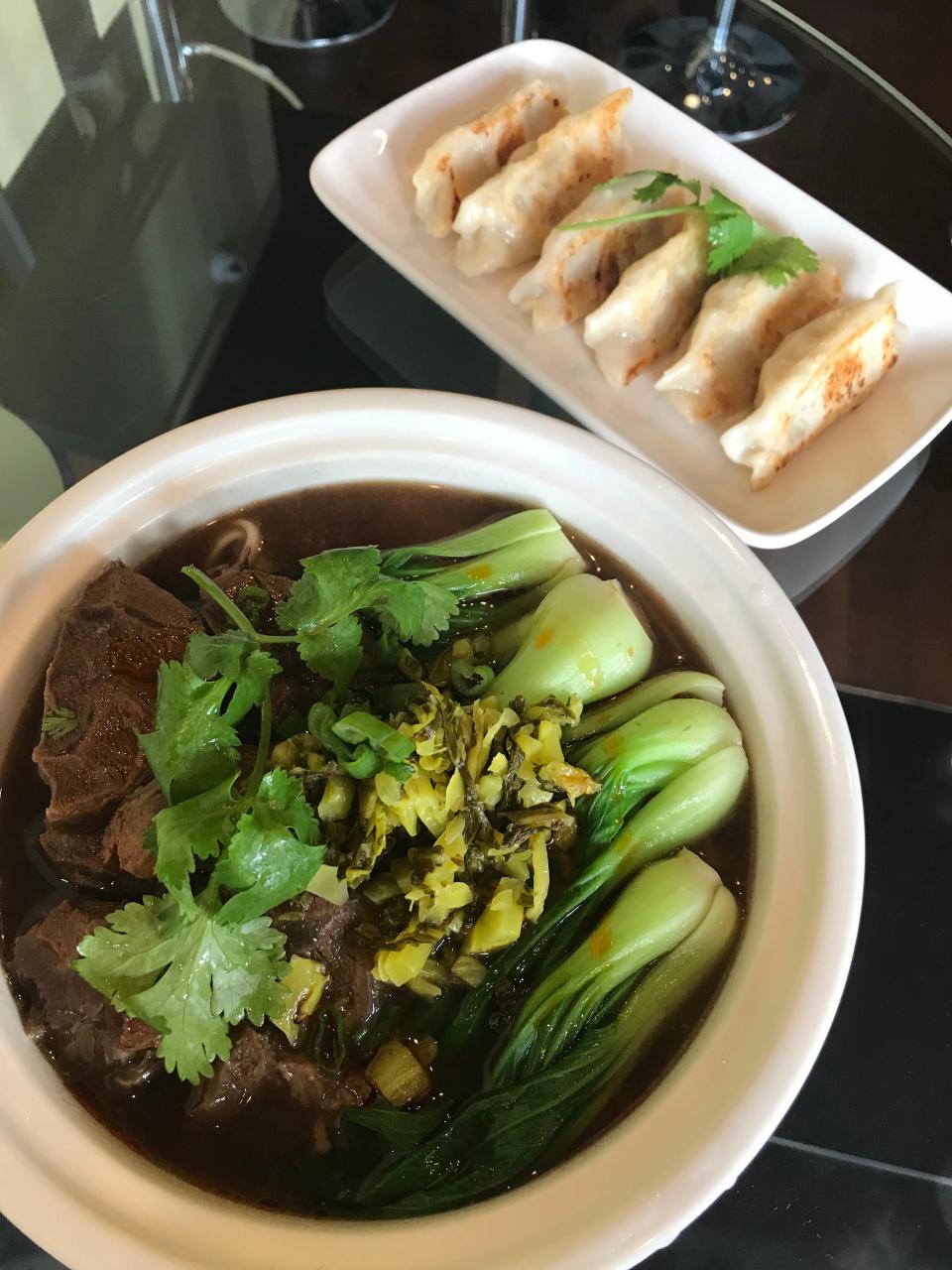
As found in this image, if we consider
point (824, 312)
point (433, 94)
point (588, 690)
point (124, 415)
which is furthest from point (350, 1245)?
point (433, 94)

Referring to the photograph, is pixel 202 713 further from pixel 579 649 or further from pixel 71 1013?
pixel 579 649

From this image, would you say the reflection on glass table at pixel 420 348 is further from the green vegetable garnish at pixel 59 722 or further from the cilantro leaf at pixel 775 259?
the green vegetable garnish at pixel 59 722

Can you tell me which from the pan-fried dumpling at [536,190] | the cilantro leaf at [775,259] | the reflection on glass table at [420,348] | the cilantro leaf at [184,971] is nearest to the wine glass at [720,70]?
the pan-fried dumpling at [536,190]

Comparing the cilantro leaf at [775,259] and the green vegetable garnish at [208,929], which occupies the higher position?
the cilantro leaf at [775,259]

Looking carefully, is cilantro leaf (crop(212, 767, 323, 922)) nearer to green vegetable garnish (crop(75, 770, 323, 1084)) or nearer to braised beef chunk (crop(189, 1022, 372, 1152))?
green vegetable garnish (crop(75, 770, 323, 1084))

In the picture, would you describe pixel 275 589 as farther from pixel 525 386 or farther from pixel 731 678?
pixel 525 386

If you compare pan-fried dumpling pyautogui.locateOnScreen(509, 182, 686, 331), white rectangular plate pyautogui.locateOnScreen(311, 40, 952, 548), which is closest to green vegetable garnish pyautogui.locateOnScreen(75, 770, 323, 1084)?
white rectangular plate pyautogui.locateOnScreen(311, 40, 952, 548)
